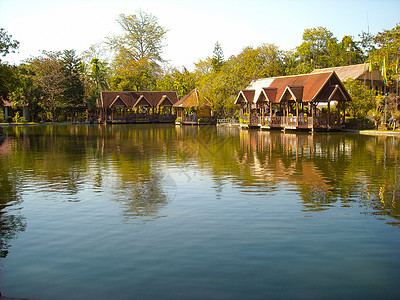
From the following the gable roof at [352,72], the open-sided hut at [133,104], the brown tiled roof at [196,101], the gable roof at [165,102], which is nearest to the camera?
the brown tiled roof at [196,101]

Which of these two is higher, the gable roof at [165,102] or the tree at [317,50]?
the tree at [317,50]

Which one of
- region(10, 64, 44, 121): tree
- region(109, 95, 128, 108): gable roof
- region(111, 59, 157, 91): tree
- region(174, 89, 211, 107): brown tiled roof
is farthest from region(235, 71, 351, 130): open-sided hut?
region(111, 59, 157, 91): tree

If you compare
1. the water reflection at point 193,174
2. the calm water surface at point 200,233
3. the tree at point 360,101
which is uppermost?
the tree at point 360,101

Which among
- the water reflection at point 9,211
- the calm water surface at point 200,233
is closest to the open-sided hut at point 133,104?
the water reflection at point 9,211

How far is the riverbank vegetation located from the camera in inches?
2272

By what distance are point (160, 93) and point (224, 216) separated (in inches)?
2703

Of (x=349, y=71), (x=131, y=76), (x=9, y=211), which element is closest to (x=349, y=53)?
(x=349, y=71)

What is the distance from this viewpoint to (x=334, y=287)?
648 cm

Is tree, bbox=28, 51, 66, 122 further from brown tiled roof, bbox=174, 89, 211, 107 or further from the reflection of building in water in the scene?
the reflection of building in water

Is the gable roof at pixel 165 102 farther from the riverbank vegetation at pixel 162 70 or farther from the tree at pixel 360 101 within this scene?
the tree at pixel 360 101

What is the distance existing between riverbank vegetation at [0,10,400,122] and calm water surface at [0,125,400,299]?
99.0ft

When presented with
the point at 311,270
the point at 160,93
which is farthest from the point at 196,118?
the point at 311,270

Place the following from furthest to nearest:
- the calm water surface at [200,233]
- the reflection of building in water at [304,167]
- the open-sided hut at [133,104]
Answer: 1. the open-sided hut at [133,104]
2. the reflection of building in water at [304,167]
3. the calm water surface at [200,233]

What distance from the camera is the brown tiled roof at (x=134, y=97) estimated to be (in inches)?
2865
